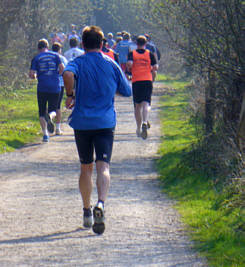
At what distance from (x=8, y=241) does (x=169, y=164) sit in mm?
4566

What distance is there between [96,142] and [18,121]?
32.3 feet

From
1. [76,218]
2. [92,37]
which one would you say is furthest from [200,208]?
[92,37]

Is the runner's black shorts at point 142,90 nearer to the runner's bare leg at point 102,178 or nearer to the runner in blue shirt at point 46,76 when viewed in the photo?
the runner in blue shirt at point 46,76

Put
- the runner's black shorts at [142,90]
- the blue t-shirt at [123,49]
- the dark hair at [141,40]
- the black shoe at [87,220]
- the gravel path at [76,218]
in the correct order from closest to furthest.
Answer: the gravel path at [76,218], the black shoe at [87,220], the dark hair at [141,40], the runner's black shorts at [142,90], the blue t-shirt at [123,49]

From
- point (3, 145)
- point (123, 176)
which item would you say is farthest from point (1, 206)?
point (3, 145)

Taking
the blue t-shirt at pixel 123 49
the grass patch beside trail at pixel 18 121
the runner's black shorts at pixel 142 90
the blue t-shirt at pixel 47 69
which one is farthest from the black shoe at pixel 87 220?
Result: the blue t-shirt at pixel 123 49

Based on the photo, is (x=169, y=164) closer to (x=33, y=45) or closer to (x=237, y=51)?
(x=237, y=51)

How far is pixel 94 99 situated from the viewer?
682 centimetres

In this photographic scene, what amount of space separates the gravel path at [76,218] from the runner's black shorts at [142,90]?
1.99 metres

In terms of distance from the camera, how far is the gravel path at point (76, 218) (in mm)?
6039

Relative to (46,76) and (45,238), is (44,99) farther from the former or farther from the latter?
(45,238)

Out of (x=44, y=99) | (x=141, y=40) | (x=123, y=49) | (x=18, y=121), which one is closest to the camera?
(x=141, y=40)

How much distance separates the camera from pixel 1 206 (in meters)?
8.18

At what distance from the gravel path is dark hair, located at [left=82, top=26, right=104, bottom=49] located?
1.80 m
